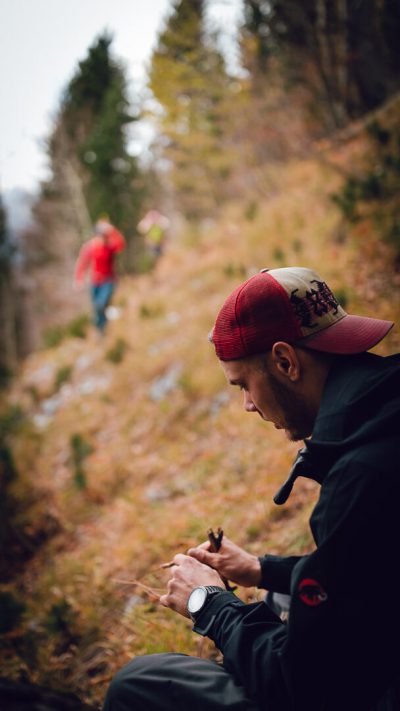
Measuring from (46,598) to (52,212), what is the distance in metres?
21.6

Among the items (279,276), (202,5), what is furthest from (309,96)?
(279,276)

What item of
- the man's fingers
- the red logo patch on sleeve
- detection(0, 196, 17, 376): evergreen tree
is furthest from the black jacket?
detection(0, 196, 17, 376): evergreen tree

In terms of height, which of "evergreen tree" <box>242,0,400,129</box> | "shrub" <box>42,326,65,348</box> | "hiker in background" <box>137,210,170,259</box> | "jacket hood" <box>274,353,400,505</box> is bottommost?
"jacket hood" <box>274,353,400,505</box>

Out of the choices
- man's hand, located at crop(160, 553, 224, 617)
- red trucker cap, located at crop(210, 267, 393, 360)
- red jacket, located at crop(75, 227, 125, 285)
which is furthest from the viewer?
red jacket, located at crop(75, 227, 125, 285)

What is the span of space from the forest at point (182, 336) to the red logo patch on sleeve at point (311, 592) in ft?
4.12

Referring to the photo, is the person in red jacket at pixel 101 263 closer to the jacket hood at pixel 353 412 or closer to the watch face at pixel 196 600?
the watch face at pixel 196 600

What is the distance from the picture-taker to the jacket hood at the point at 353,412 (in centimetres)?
106

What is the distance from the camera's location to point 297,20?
9891mm

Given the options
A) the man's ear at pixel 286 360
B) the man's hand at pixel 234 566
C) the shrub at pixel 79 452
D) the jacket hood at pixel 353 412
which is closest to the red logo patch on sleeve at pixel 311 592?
the jacket hood at pixel 353 412

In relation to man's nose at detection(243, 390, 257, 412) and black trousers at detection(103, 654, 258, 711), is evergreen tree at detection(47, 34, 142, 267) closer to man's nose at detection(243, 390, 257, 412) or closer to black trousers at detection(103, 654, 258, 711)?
man's nose at detection(243, 390, 257, 412)

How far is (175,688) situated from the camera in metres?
1.28

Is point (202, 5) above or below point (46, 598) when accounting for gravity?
above

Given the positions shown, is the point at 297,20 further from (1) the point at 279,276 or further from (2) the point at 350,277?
(1) the point at 279,276

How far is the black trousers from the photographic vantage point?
1214 mm
